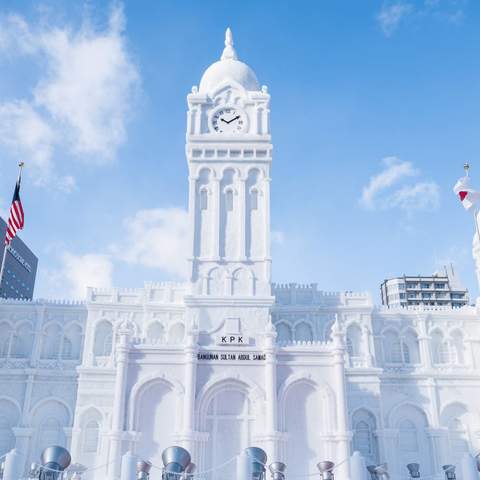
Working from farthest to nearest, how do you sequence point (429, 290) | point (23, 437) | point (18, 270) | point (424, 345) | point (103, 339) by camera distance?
point (429, 290) → point (18, 270) → point (424, 345) → point (103, 339) → point (23, 437)

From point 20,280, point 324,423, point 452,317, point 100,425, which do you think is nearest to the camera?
point 324,423

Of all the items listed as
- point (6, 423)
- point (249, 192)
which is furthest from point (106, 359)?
point (249, 192)

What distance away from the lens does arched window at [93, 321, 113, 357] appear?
138ft

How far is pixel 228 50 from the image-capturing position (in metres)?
51.0

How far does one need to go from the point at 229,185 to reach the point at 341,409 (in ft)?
68.8

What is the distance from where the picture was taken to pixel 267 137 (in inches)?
1752

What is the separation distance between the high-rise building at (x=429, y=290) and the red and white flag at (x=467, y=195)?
262 feet

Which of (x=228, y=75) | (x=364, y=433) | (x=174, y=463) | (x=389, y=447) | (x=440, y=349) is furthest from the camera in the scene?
(x=228, y=75)

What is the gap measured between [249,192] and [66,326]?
62.6 feet

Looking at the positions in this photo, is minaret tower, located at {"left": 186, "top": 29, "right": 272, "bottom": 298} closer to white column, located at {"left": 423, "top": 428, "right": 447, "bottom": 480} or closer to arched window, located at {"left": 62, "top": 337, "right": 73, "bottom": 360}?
arched window, located at {"left": 62, "top": 337, "right": 73, "bottom": 360}

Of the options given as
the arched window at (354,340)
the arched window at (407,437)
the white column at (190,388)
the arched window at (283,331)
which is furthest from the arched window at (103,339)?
the arched window at (407,437)

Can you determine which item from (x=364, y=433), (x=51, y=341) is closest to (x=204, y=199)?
(x=51, y=341)

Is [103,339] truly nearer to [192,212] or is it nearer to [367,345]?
[192,212]

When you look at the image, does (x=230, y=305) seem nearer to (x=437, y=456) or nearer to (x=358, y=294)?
(x=358, y=294)
